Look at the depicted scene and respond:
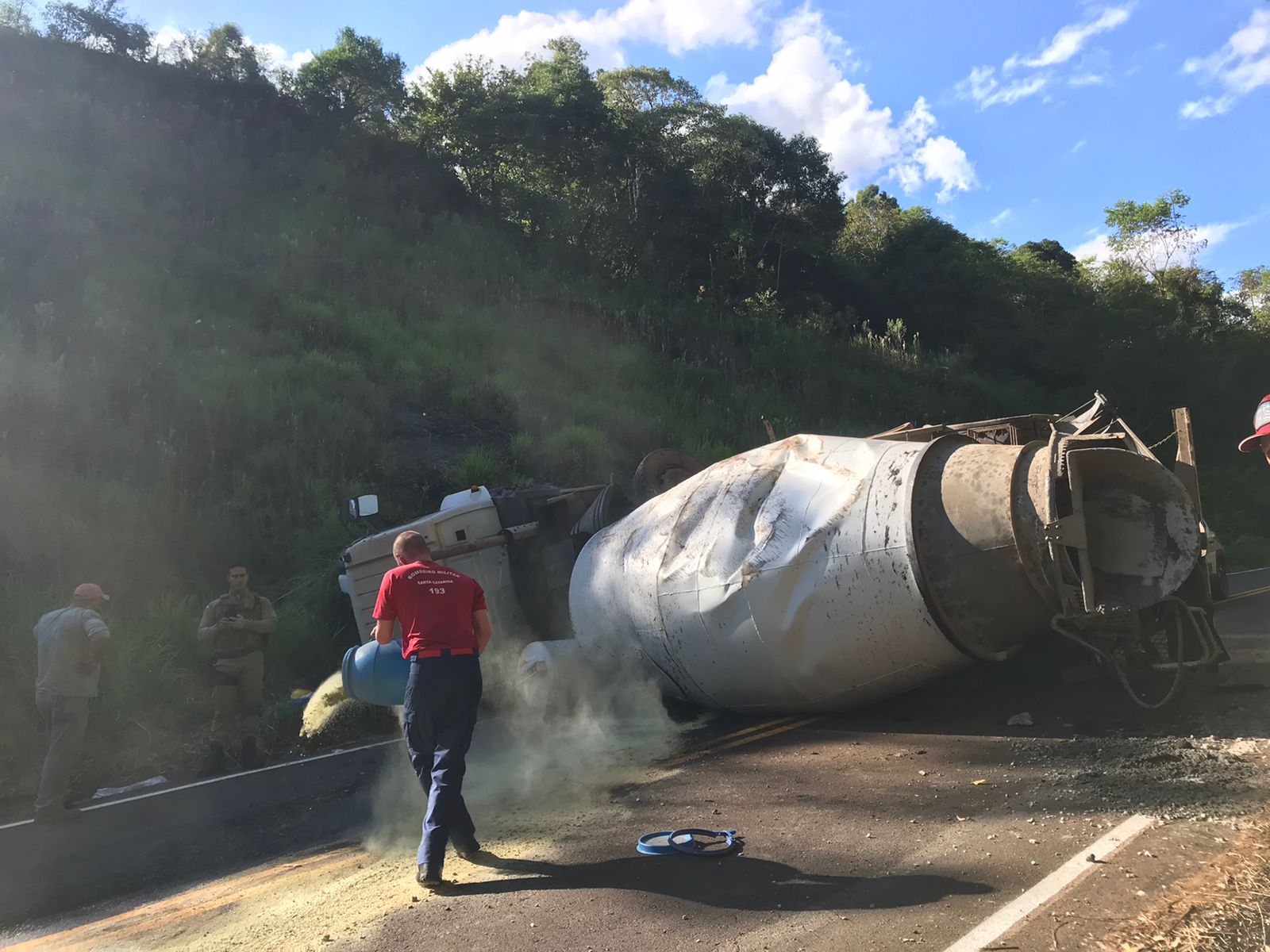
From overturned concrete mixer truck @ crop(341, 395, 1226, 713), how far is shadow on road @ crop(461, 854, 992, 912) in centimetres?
197

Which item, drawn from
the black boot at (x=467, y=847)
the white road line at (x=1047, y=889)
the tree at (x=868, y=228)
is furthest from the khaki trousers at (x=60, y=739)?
the tree at (x=868, y=228)

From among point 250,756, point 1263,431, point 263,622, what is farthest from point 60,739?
point 1263,431

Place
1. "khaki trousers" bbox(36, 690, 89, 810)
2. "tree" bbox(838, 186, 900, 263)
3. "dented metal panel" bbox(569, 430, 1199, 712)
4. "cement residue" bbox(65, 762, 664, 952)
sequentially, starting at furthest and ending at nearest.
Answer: "tree" bbox(838, 186, 900, 263) → "khaki trousers" bbox(36, 690, 89, 810) → "dented metal panel" bbox(569, 430, 1199, 712) → "cement residue" bbox(65, 762, 664, 952)

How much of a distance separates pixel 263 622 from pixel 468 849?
4.66 m

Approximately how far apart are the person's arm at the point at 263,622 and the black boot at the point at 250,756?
97cm

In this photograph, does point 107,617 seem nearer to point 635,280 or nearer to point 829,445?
point 829,445

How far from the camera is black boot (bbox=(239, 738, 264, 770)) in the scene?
790 cm

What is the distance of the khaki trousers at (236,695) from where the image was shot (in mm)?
8227

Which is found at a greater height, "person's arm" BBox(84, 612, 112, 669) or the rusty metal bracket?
"person's arm" BBox(84, 612, 112, 669)

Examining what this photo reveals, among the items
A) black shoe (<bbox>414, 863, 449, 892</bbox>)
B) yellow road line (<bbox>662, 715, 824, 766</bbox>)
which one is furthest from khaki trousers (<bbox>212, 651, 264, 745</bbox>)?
black shoe (<bbox>414, 863, 449, 892</bbox>)

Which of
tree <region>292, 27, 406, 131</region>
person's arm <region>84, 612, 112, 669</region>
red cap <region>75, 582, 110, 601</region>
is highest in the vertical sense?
tree <region>292, 27, 406, 131</region>

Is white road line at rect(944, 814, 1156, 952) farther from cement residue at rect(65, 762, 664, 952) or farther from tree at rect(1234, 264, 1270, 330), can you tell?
tree at rect(1234, 264, 1270, 330)

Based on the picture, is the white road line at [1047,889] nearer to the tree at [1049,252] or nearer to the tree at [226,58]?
the tree at [226,58]

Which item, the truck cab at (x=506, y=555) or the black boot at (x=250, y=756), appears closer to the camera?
the black boot at (x=250, y=756)
